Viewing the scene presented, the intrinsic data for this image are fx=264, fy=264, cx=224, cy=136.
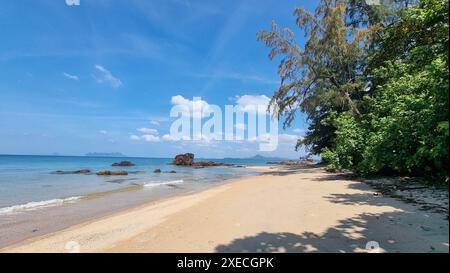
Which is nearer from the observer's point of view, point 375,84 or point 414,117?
point 414,117

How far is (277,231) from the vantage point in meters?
5.20

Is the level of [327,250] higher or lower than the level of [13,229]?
higher

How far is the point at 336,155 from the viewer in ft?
50.2

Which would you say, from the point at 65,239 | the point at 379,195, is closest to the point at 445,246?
the point at 379,195

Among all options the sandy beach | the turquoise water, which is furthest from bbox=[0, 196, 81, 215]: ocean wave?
the sandy beach

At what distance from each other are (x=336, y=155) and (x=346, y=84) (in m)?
7.06

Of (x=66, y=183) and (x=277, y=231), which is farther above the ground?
(x=277, y=231)

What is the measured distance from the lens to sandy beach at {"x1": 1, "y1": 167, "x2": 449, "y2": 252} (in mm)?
4379

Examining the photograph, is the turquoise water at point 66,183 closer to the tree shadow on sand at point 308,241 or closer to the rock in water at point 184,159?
the tree shadow on sand at point 308,241

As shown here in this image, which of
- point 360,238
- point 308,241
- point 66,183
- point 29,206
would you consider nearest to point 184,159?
point 66,183

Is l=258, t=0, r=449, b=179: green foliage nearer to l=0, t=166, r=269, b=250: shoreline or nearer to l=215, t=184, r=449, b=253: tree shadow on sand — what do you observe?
l=215, t=184, r=449, b=253: tree shadow on sand

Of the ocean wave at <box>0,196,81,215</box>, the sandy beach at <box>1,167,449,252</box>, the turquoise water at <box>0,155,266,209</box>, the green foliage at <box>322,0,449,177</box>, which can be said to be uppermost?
the green foliage at <box>322,0,449,177</box>

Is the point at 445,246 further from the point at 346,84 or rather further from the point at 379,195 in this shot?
the point at 346,84

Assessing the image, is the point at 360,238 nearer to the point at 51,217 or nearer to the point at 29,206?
the point at 51,217
